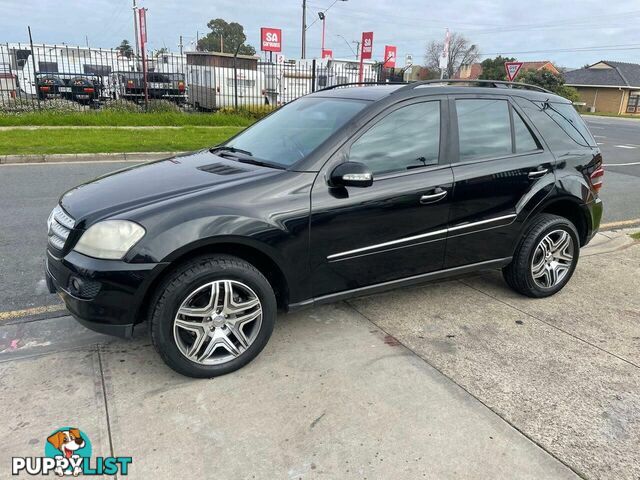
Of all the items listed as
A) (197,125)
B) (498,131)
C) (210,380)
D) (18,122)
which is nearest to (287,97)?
(197,125)

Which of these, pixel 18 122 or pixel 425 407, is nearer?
pixel 425 407

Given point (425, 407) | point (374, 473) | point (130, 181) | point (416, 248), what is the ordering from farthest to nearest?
1. point (416, 248)
2. point (130, 181)
3. point (425, 407)
4. point (374, 473)

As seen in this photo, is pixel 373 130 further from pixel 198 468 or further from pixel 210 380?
pixel 198 468

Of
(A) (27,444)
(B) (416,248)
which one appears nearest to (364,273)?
(B) (416,248)

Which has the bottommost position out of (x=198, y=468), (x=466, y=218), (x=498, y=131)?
(x=198, y=468)

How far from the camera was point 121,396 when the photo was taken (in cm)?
284

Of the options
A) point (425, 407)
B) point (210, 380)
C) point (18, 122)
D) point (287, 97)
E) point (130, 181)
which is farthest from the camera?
point (287, 97)

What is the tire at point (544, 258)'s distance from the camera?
4.12m

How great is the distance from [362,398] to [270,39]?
23.8m

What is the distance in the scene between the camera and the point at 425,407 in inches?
111

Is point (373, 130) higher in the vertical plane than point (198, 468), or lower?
higher

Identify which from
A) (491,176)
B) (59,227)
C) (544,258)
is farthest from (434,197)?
(59,227)

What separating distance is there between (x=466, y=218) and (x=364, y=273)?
92 cm

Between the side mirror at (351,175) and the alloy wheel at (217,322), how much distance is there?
0.85 metres
